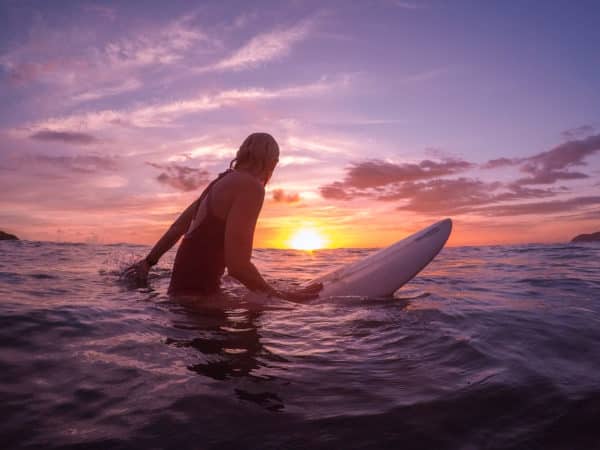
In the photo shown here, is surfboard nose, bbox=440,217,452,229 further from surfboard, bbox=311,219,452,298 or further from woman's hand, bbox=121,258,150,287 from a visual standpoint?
woman's hand, bbox=121,258,150,287

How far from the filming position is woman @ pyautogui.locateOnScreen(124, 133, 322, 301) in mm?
3486

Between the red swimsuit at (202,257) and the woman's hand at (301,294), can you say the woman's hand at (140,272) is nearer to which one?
the red swimsuit at (202,257)

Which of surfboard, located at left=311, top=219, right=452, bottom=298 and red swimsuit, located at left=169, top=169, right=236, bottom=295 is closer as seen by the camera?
red swimsuit, located at left=169, top=169, right=236, bottom=295

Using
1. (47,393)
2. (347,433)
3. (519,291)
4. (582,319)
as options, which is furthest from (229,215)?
(519,291)

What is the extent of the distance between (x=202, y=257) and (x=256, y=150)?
3.86 ft

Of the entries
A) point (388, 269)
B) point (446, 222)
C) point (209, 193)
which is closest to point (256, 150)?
point (209, 193)

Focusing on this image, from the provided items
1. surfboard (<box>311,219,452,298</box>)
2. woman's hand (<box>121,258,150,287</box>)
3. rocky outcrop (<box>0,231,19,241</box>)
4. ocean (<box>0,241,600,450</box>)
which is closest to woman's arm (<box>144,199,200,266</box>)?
woman's hand (<box>121,258,150,287</box>)

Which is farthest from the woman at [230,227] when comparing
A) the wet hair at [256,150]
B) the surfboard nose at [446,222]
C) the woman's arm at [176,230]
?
the surfboard nose at [446,222]

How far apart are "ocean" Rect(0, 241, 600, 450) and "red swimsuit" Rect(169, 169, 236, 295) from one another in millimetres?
187

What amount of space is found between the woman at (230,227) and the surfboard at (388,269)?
142cm

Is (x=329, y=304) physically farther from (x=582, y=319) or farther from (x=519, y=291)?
(x=519, y=291)

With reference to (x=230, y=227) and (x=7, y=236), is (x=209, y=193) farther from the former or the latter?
(x=7, y=236)

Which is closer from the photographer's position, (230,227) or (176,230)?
(230,227)

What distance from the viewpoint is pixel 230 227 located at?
11.4 ft
